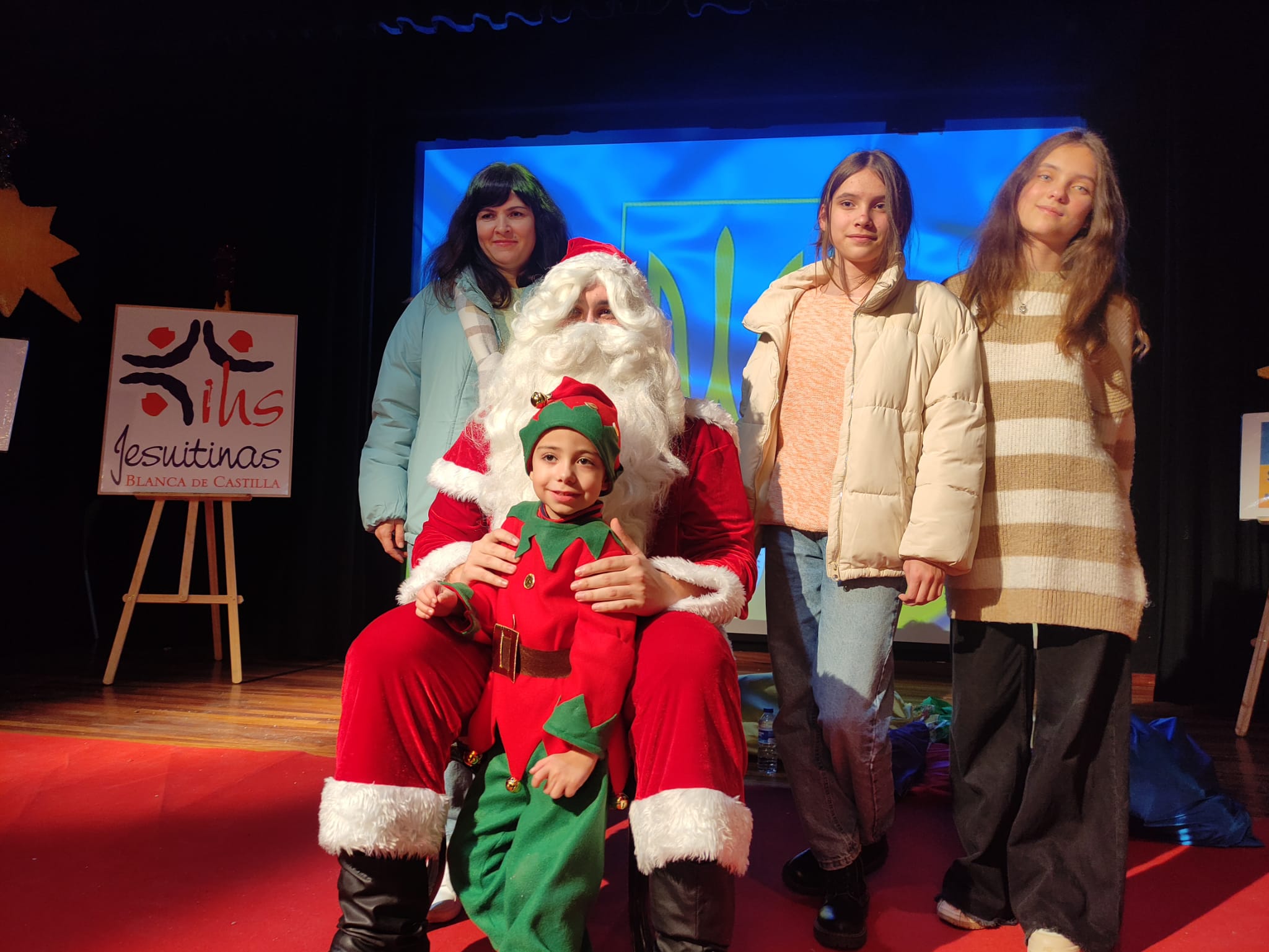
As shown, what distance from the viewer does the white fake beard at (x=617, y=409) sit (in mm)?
1694

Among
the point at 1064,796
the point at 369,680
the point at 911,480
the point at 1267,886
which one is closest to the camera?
the point at 369,680

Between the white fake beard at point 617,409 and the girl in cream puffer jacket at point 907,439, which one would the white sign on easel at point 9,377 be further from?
the girl in cream puffer jacket at point 907,439

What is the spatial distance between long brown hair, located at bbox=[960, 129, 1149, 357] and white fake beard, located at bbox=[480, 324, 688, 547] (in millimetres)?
642

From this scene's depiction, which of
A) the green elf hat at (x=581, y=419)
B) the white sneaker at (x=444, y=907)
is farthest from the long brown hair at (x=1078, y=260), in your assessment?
the white sneaker at (x=444, y=907)

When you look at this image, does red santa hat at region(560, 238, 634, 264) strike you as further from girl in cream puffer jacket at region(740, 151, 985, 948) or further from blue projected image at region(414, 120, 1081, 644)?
blue projected image at region(414, 120, 1081, 644)

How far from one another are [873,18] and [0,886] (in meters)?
4.23

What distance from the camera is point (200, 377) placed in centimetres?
400

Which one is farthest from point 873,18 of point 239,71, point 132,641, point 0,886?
point 132,641

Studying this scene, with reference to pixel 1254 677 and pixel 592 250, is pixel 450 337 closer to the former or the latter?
pixel 592 250

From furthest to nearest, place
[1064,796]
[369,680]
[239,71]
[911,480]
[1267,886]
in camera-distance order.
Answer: [239,71]
[1267,886]
[911,480]
[1064,796]
[369,680]

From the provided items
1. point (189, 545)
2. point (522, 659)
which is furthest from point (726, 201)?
point (522, 659)

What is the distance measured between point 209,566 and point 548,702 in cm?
315

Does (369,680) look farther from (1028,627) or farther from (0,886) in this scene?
(1028,627)

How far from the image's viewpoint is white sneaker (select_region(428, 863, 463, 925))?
1704 millimetres
